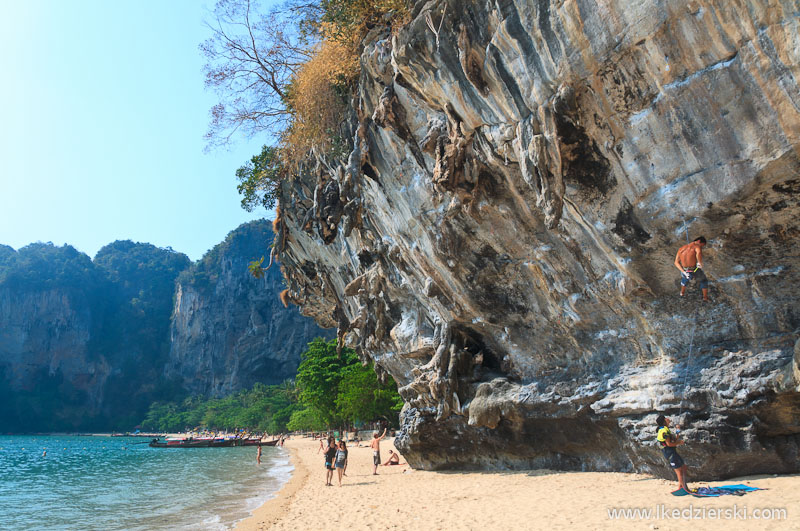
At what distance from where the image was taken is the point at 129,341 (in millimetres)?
111562

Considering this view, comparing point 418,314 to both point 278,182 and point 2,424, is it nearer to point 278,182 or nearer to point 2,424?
point 278,182

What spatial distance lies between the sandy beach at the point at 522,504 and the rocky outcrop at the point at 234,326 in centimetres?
7769

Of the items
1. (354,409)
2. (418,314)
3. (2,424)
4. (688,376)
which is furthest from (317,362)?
(2,424)

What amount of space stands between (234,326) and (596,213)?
9416 cm

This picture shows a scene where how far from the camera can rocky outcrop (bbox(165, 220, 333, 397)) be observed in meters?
88.9

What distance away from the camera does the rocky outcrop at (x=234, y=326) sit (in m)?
→ 88.9

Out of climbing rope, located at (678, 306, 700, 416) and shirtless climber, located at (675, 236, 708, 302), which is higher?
shirtless climber, located at (675, 236, 708, 302)

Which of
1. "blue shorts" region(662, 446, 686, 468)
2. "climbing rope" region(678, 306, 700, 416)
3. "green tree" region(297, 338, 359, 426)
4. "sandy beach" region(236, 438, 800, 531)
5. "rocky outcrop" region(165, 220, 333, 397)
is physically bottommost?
"sandy beach" region(236, 438, 800, 531)

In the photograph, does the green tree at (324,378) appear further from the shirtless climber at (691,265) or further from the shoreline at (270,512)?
the shirtless climber at (691,265)

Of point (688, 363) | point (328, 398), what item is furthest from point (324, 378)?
point (688, 363)

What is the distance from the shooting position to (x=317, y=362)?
3872cm

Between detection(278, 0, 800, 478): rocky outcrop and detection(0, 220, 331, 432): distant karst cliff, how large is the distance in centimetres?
7920

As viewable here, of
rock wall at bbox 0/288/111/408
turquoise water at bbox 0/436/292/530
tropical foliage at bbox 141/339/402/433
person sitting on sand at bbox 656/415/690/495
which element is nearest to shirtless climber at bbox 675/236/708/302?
person sitting on sand at bbox 656/415/690/495

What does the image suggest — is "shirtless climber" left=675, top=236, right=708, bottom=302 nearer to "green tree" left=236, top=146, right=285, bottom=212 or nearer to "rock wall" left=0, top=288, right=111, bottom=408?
"green tree" left=236, top=146, right=285, bottom=212
